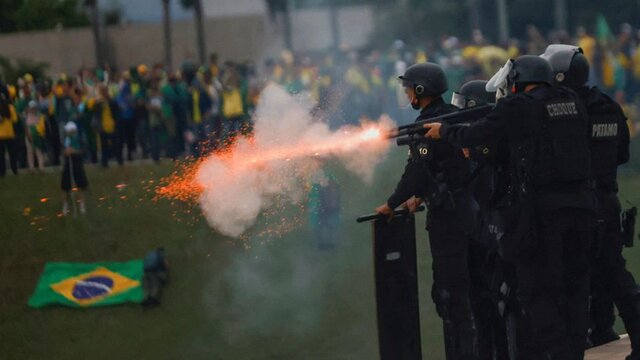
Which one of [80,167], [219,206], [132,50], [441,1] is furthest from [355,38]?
[219,206]

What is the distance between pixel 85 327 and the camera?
11.7m

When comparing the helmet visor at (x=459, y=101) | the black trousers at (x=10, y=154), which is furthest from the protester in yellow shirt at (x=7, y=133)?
the helmet visor at (x=459, y=101)

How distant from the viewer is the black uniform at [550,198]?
21.0 ft

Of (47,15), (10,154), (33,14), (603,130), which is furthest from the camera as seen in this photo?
(47,15)

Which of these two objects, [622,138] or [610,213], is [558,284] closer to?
[610,213]

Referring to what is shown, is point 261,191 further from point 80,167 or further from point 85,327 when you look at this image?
point 80,167

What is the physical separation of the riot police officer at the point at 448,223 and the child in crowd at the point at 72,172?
10446 millimetres

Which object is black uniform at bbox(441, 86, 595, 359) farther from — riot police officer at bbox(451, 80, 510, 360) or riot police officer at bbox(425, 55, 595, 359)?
riot police officer at bbox(451, 80, 510, 360)

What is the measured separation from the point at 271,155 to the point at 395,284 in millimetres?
3613

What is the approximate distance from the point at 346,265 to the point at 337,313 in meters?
2.09

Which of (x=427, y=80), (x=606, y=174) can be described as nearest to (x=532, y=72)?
(x=606, y=174)

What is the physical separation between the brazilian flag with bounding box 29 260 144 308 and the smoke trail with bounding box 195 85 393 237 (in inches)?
44.6

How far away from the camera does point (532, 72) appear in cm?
652

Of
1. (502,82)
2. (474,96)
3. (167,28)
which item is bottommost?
(474,96)
